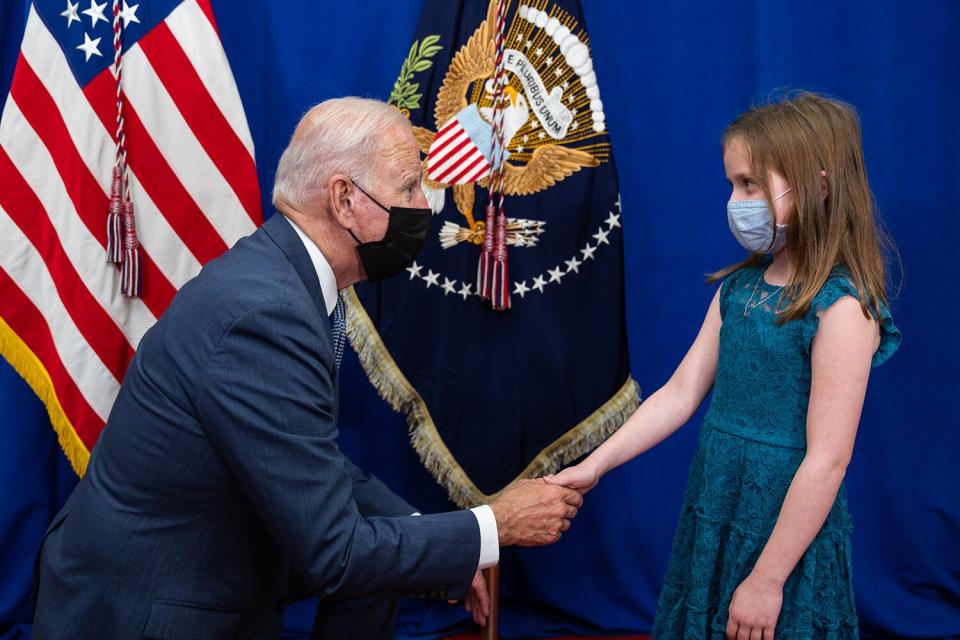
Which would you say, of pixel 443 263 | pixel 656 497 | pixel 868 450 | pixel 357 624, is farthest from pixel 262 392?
pixel 868 450

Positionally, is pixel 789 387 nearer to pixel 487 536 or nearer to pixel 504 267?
pixel 487 536

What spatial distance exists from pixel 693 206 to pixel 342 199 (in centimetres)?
171

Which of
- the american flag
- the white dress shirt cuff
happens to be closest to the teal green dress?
the white dress shirt cuff

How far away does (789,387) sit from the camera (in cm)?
162

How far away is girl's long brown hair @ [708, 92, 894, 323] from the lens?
159 centimetres

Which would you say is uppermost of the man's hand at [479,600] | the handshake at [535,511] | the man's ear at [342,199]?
the man's ear at [342,199]

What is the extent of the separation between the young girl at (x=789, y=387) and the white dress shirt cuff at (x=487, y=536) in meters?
0.41

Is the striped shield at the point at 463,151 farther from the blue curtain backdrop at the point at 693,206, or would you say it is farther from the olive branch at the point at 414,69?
the blue curtain backdrop at the point at 693,206

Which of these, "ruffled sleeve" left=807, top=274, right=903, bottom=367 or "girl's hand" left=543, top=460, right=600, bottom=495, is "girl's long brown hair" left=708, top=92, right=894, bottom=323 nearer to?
"ruffled sleeve" left=807, top=274, right=903, bottom=367

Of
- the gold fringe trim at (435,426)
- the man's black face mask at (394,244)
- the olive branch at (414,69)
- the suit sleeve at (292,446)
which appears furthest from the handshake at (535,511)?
the olive branch at (414,69)

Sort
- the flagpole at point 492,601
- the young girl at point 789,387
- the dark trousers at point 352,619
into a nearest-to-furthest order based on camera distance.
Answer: the young girl at point 789,387 < the dark trousers at point 352,619 < the flagpole at point 492,601

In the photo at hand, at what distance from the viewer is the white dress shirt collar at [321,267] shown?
1.65 m

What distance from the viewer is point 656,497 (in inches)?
124

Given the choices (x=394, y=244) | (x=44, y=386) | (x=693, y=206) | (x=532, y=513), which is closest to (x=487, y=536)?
(x=532, y=513)
